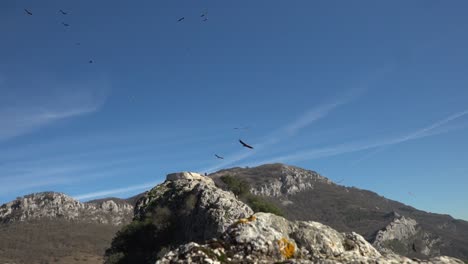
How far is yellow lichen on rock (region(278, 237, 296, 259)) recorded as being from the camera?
13.5m

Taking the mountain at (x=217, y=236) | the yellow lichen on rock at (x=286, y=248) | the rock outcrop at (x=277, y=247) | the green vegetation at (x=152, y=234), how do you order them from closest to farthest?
the rock outcrop at (x=277, y=247), the mountain at (x=217, y=236), the yellow lichen on rock at (x=286, y=248), the green vegetation at (x=152, y=234)

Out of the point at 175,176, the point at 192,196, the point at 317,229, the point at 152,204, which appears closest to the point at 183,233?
the point at 192,196

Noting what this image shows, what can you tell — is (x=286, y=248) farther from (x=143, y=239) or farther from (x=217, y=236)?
(x=143, y=239)

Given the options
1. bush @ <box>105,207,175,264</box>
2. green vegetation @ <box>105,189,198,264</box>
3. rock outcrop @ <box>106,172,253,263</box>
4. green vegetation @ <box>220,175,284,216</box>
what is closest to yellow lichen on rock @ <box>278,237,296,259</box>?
rock outcrop @ <box>106,172,253,263</box>

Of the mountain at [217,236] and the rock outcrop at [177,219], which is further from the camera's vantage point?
the rock outcrop at [177,219]

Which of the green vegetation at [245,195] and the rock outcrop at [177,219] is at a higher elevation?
the green vegetation at [245,195]

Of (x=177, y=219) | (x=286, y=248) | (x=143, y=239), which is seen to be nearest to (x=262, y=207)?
(x=177, y=219)

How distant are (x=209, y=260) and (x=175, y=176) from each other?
13588 centimetres

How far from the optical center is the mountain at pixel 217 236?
12.5 meters

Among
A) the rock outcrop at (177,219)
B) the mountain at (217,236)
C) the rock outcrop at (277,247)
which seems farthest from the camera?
the rock outcrop at (177,219)

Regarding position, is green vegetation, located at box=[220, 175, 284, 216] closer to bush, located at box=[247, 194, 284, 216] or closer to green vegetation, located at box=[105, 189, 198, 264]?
bush, located at box=[247, 194, 284, 216]

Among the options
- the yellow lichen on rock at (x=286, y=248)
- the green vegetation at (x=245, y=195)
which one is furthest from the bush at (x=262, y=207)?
the yellow lichen on rock at (x=286, y=248)

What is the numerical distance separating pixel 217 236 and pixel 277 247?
989cm

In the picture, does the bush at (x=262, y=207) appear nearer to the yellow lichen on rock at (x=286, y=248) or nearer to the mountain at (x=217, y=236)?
the mountain at (x=217, y=236)
